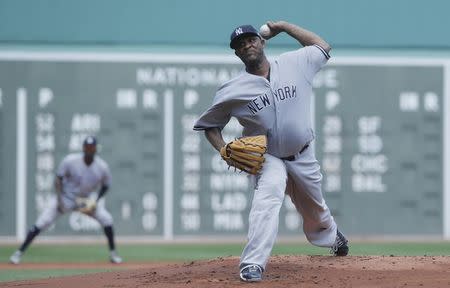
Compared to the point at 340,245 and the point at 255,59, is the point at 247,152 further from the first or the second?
the point at 340,245

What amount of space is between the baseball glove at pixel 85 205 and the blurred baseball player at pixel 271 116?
5.31 meters

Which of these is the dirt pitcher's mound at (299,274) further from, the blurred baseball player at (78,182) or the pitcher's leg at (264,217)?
the blurred baseball player at (78,182)

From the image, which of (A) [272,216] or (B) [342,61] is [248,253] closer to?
(A) [272,216]

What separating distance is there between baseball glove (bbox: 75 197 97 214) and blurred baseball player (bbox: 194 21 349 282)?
531 cm

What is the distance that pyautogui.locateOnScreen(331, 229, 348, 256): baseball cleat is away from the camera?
21.4ft

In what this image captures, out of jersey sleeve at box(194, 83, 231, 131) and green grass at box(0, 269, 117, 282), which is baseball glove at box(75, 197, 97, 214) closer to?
green grass at box(0, 269, 117, 282)

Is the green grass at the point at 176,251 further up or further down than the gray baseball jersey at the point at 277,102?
further down

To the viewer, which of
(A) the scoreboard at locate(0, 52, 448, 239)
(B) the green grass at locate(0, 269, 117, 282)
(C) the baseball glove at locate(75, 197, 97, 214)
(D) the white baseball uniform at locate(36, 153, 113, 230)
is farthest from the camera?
(A) the scoreboard at locate(0, 52, 448, 239)

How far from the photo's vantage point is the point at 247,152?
5.80m

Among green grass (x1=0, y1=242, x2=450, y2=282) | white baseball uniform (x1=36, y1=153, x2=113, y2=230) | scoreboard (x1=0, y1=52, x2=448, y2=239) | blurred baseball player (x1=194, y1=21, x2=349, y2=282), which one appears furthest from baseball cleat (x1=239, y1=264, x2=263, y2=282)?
scoreboard (x1=0, y1=52, x2=448, y2=239)

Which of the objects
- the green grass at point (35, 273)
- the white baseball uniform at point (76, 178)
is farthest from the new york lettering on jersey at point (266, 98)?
the white baseball uniform at point (76, 178)

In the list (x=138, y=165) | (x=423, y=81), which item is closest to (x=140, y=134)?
(x=138, y=165)

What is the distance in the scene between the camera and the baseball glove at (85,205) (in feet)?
36.8

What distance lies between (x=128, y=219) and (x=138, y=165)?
2.31ft
